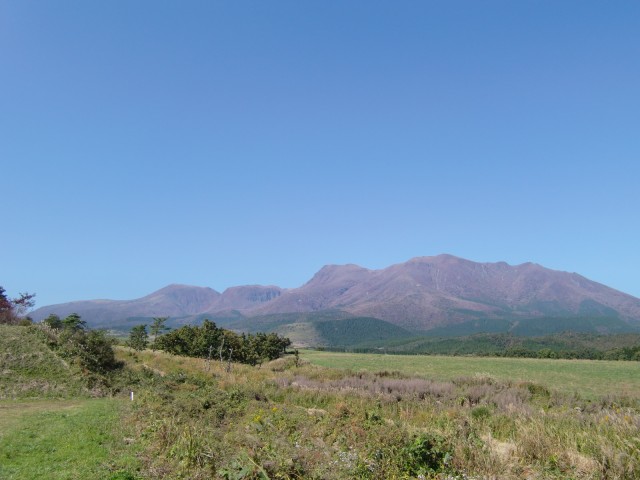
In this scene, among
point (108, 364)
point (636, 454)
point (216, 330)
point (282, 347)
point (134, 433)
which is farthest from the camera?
point (282, 347)

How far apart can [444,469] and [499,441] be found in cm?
342

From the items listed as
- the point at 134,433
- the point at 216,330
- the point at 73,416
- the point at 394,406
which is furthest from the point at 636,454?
the point at 216,330

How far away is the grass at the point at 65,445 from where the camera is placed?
Answer: 32.8 feet

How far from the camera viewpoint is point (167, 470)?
31.7ft

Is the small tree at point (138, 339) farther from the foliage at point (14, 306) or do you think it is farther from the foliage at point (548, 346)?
the foliage at point (548, 346)

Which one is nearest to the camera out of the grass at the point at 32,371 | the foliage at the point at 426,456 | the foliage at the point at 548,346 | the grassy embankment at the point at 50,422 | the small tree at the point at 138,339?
the foliage at the point at 426,456

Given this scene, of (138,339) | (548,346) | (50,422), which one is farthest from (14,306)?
(548,346)

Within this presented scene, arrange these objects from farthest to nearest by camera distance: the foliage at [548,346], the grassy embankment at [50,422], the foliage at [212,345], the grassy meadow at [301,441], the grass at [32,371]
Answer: the foliage at [548,346] → the foliage at [212,345] → the grass at [32,371] → the grassy embankment at [50,422] → the grassy meadow at [301,441]

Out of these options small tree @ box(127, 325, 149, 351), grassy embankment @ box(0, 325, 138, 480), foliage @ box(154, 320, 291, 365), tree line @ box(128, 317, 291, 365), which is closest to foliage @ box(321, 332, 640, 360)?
tree line @ box(128, 317, 291, 365)

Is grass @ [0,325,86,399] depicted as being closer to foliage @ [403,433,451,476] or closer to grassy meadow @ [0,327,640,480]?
grassy meadow @ [0,327,640,480]

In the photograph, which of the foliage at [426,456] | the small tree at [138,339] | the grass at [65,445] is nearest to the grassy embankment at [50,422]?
the grass at [65,445]

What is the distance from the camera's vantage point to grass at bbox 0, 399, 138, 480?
32.8ft

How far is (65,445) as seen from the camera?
40.6ft

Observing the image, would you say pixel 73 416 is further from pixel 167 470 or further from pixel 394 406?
pixel 394 406
